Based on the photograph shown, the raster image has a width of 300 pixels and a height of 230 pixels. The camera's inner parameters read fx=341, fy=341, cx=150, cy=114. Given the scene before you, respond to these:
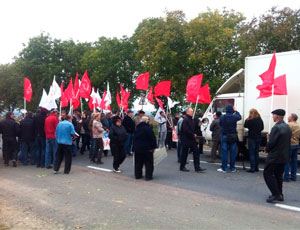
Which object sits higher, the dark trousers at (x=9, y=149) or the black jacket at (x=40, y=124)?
the black jacket at (x=40, y=124)

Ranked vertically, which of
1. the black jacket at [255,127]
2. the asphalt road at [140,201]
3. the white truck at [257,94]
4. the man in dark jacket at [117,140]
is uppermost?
the white truck at [257,94]

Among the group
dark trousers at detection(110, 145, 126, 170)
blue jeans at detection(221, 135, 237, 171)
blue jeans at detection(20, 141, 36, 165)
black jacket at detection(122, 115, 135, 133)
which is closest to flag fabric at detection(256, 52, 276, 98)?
blue jeans at detection(221, 135, 237, 171)

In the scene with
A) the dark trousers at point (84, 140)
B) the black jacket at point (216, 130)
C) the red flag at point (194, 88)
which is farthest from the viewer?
the dark trousers at point (84, 140)

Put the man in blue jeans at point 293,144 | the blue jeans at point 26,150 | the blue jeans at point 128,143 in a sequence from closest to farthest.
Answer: the man in blue jeans at point 293,144 < the blue jeans at point 26,150 < the blue jeans at point 128,143

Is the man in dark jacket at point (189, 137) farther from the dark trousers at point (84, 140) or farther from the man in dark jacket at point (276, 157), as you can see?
the dark trousers at point (84, 140)

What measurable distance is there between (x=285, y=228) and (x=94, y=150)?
25.1ft

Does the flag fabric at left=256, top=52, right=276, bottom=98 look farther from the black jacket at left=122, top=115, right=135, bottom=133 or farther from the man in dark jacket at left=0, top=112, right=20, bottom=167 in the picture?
the man in dark jacket at left=0, top=112, right=20, bottom=167

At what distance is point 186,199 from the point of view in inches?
268

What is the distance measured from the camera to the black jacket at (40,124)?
10.9 meters

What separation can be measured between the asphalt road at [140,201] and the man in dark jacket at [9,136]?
4.28 ft

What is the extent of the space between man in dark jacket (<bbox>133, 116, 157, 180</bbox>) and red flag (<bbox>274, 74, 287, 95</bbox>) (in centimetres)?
406

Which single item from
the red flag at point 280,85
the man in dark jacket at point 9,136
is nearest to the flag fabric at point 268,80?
the red flag at point 280,85

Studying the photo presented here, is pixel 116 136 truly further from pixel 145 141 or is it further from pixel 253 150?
pixel 253 150

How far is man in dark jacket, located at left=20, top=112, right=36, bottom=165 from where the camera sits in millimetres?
11086
